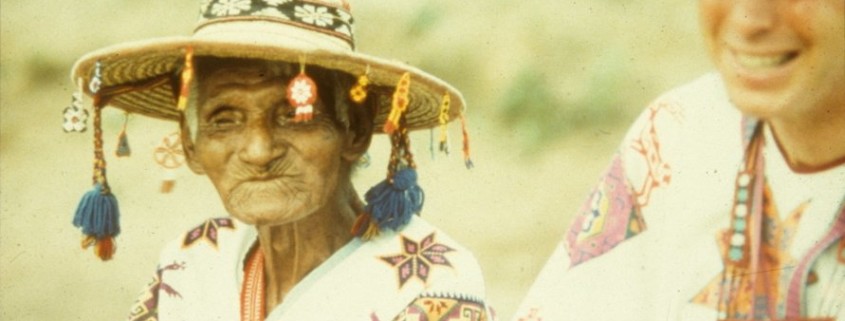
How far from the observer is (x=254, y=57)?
3.23 metres

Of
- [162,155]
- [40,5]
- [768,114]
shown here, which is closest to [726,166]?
[768,114]

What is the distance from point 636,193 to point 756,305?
0.35m

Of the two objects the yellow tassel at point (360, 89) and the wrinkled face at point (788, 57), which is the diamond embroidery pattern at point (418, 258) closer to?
the yellow tassel at point (360, 89)

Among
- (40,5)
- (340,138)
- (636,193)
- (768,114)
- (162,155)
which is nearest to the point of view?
(768,114)

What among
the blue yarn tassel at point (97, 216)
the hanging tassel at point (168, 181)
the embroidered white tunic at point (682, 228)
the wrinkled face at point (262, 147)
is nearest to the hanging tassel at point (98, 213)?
the blue yarn tassel at point (97, 216)

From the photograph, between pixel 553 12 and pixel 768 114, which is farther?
pixel 553 12

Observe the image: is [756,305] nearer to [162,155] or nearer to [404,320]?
[404,320]

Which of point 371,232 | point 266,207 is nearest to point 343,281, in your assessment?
point 371,232

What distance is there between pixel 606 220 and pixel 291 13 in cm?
78

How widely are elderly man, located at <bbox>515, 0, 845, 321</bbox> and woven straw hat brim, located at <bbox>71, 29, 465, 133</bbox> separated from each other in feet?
1.40

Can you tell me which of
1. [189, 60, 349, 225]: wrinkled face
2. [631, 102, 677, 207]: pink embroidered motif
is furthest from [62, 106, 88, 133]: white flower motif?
[631, 102, 677, 207]: pink embroidered motif

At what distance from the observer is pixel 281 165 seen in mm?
3254

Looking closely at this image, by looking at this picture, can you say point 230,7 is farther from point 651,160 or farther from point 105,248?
point 651,160

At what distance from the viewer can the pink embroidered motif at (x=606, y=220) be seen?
10.1ft
